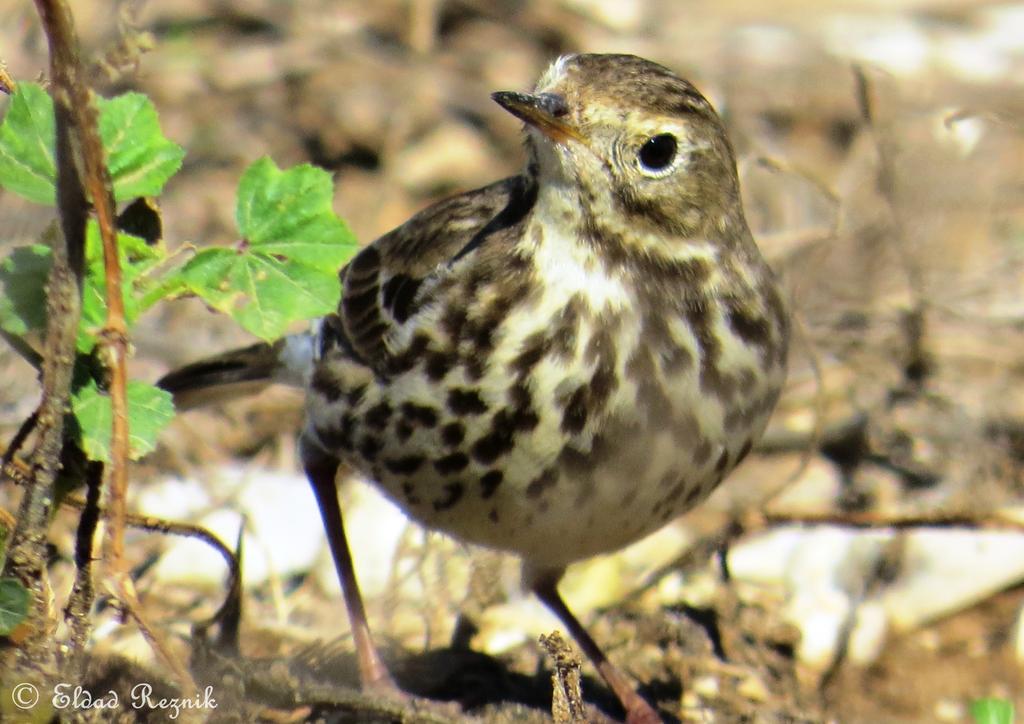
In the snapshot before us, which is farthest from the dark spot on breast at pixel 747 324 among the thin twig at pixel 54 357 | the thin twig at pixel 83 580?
the thin twig at pixel 54 357

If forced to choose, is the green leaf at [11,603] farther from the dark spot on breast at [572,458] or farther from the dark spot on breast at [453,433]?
the dark spot on breast at [572,458]

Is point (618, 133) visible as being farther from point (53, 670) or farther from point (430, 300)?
point (53, 670)

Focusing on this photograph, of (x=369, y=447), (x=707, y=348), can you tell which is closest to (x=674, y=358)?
(x=707, y=348)

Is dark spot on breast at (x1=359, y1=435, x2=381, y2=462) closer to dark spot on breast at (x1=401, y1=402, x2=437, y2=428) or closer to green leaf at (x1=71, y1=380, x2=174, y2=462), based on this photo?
dark spot on breast at (x1=401, y1=402, x2=437, y2=428)

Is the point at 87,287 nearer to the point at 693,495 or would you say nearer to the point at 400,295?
the point at 400,295
